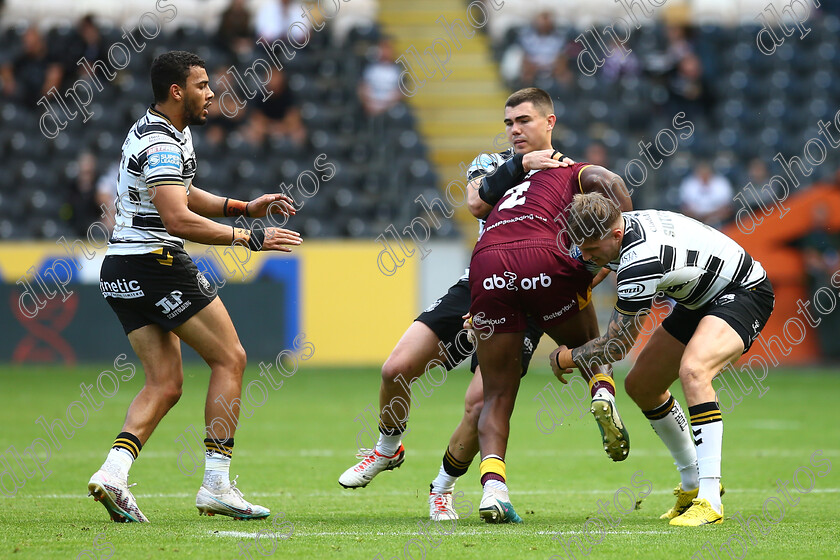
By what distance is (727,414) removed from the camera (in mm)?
12859

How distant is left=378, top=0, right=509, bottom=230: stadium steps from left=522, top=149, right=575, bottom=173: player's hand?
1471 cm

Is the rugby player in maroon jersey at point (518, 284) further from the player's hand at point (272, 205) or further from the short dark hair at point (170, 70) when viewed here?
the short dark hair at point (170, 70)

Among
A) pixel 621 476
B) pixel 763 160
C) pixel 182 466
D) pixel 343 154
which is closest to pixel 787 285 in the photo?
pixel 763 160

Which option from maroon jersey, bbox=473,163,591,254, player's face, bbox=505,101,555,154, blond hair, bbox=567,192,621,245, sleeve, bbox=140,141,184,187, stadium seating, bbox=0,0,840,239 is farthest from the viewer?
stadium seating, bbox=0,0,840,239

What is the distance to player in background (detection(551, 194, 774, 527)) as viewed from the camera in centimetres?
600

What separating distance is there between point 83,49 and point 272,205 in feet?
45.6

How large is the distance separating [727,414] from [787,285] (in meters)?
5.63

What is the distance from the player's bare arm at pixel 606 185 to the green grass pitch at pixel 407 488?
183cm

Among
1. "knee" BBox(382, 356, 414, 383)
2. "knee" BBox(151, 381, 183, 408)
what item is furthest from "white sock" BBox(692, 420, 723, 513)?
"knee" BBox(151, 381, 183, 408)

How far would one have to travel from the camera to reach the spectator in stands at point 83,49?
62.4ft

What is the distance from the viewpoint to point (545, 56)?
2122 cm

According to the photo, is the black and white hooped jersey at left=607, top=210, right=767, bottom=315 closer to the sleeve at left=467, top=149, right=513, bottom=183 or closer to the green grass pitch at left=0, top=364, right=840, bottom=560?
the sleeve at left=467, top=149, right=513, bottom=183

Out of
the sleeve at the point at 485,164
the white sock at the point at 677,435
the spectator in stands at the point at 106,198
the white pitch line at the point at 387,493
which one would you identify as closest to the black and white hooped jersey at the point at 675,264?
the white sock at the point at 677,435

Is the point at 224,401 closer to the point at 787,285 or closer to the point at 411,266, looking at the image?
the point at 411,266
